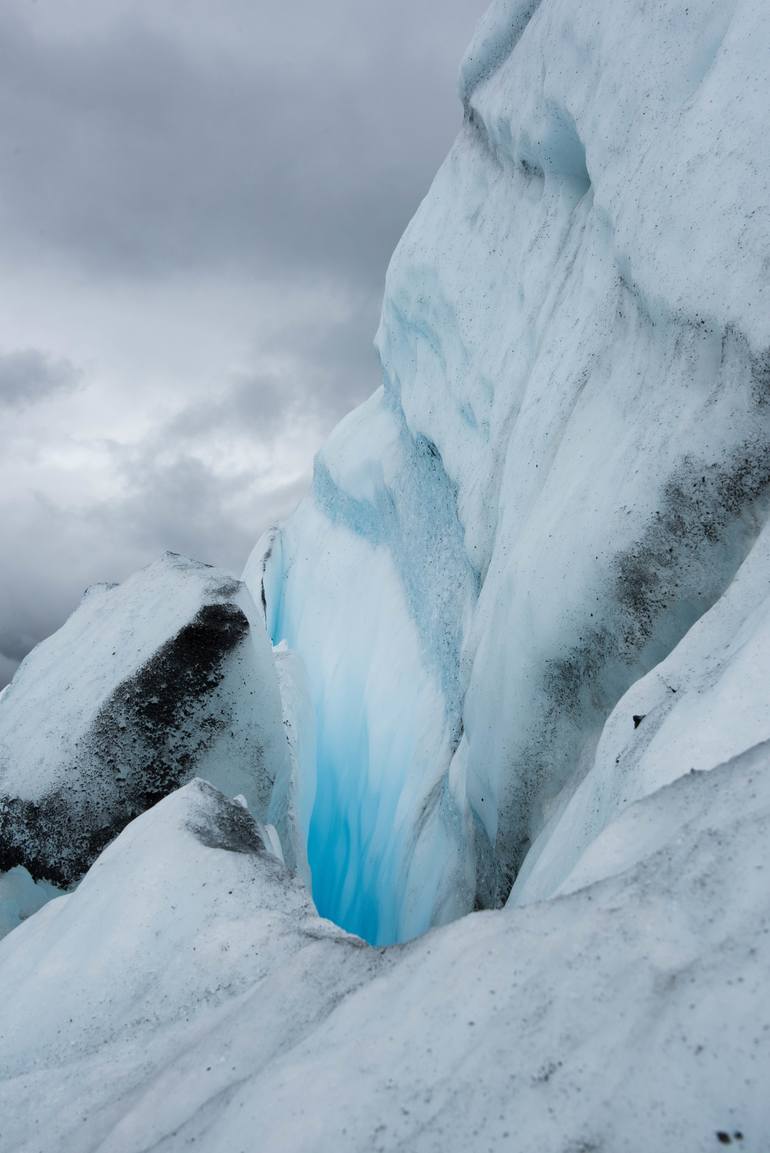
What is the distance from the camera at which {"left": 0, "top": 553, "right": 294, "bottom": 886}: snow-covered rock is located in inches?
181

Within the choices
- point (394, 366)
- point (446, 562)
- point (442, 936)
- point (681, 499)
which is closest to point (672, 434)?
point (681, 499)

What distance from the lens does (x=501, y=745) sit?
424 centimetres

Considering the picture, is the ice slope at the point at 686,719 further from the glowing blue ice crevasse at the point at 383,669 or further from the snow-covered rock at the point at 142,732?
the glowing blue ice crevasse at the point at 383,669

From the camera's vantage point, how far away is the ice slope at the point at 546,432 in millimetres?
3189

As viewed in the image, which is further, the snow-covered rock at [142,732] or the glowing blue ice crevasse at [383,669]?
the glowing blue ice crevasse at [383,669]

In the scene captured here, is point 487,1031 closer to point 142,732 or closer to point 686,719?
point 686,719

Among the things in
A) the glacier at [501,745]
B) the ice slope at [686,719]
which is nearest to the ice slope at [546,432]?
the glacier at [501,745]

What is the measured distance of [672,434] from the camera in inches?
127

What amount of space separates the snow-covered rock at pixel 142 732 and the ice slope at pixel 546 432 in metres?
1.26

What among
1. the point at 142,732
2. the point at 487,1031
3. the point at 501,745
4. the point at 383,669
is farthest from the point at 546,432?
the point at 383,669

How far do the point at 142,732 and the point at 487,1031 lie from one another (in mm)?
3634

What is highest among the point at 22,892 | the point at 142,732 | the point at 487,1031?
the point at 142,732

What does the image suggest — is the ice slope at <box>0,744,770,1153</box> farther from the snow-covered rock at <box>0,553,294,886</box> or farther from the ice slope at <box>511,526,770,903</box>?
the snow-covered rock at <box>0,553,294,886</box>

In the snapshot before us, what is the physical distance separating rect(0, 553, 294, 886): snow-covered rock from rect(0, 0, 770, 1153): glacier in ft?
0.07
